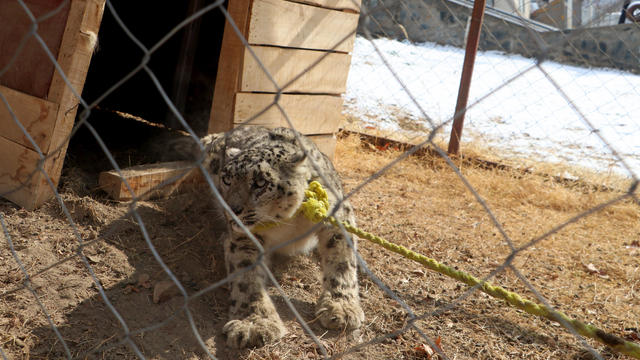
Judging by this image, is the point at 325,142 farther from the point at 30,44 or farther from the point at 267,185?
the point at 30,44

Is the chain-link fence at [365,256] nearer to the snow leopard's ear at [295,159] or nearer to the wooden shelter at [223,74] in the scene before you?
the wooden shelter at [223,74]

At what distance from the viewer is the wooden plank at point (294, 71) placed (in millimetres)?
3889

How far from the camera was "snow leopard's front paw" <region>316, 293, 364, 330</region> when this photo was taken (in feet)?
8.82

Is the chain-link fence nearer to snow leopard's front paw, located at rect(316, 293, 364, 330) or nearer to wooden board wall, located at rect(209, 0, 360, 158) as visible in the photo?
snow leopard's front paw, located at rect(316, 293, 364, 330)

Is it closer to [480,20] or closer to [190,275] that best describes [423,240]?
[190,275]

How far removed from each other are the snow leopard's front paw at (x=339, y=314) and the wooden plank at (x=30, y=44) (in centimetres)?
215

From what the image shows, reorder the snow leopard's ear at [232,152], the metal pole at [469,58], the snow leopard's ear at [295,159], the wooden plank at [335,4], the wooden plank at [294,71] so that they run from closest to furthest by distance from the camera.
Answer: the snow leopard's ear at [295,159], the snow leopard's ear at [232,152], the wooden plank at [294,71], the wooden plank at [335,4], the metal pole at [469,58]

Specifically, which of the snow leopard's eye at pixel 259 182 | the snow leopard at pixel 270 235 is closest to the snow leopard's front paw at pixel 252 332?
the snow leopard at pixel 270 235

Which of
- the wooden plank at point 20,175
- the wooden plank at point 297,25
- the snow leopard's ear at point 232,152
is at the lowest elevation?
the wooden plank at point 20,175

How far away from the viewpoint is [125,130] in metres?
5.34

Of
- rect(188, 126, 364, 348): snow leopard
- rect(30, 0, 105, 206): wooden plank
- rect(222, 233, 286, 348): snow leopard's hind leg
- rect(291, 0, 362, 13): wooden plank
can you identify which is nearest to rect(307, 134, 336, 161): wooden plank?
rect(291, 0, 362, 13): wooden plank

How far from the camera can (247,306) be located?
2754 mm

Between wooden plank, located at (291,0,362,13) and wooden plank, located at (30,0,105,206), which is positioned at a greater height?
wooden plank, located at (291,0,362,13)

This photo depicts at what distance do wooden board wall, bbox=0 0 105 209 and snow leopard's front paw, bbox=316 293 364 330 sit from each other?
1.74 m
